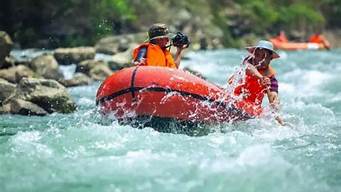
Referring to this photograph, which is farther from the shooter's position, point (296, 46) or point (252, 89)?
point (296, 46)

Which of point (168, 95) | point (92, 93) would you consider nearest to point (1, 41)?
point (92, 93)

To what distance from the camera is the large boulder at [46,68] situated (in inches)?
484

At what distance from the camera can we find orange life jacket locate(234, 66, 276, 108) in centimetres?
745

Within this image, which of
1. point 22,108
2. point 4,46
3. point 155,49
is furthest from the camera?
point 4,46

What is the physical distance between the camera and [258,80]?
7.40 metres

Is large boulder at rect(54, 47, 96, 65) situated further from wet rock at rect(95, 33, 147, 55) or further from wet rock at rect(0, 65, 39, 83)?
wet rock at rect(0, 65, 39, 83)

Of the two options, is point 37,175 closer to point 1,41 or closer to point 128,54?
point 1,41

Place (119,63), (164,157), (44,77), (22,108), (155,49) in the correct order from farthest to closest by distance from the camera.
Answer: (119,63) < (44,77) < (22,108) < (155,49) < (164,157)

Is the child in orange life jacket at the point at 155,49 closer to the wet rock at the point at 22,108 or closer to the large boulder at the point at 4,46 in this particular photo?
the wet rock at the point at 22,108

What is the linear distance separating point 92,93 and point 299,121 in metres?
4.39

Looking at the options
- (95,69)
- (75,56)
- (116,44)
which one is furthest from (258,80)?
(116,44)

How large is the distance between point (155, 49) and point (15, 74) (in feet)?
15.7

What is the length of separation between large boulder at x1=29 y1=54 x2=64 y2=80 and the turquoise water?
3924 mm

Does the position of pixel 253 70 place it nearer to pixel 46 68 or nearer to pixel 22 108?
pixel 22 108
